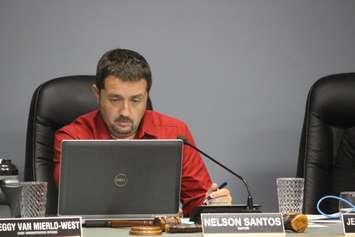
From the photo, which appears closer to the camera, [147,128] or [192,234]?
[192,234]

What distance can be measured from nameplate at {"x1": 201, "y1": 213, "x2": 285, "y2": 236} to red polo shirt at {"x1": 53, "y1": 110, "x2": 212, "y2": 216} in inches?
35.5

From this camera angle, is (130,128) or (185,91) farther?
(185,91)

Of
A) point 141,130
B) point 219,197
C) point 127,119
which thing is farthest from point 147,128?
point 219,197

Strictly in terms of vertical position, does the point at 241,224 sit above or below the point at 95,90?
below

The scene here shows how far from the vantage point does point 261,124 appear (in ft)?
10.9

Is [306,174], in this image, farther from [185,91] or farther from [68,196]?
[68,196]

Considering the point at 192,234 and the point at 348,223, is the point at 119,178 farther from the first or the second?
the point at 348,223

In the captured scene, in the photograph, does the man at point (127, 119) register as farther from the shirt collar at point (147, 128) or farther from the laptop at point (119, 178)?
the laptop at point (119, 178)

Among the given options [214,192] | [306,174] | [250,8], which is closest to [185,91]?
[250,8]

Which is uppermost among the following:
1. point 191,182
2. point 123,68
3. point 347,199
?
point 123,68

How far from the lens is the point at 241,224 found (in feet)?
5.28

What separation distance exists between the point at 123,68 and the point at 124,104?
137 mm

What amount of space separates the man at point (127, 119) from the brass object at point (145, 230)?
0.72m

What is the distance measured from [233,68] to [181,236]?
1707mm
